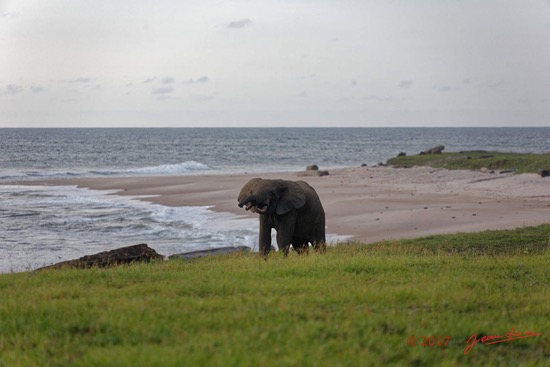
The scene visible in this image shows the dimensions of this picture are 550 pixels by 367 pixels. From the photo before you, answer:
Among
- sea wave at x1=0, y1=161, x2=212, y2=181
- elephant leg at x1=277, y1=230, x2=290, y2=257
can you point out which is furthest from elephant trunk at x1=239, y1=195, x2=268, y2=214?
sea wave at x1=0, y1=161, x2=212, y2=181

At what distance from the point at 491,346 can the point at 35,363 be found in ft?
14.4

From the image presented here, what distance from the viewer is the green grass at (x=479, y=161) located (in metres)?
47.2

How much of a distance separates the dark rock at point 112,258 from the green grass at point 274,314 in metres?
1.80

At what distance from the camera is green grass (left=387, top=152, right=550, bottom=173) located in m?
47.2

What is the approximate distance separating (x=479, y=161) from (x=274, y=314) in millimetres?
46829

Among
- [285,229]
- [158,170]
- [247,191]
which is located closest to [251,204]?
[247,191]

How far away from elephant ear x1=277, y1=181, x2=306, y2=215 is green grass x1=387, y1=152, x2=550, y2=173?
108 ft

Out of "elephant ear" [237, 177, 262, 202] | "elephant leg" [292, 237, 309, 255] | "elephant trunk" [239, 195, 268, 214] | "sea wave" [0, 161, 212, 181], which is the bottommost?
"sea wave" [0, 161, 212, 181]

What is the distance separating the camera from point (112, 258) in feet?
47.7

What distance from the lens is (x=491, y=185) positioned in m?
40.9

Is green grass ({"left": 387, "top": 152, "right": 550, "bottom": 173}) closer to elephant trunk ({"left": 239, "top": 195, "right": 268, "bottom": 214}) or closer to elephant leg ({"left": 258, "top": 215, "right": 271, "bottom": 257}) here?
elephant leg ({"left": 258, "top": 215, "right": 271, "bottom": 257})

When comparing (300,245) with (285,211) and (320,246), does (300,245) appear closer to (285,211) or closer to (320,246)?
(320,246)

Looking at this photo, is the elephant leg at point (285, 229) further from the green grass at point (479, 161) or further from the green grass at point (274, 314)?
the green grass at point (479, 161)

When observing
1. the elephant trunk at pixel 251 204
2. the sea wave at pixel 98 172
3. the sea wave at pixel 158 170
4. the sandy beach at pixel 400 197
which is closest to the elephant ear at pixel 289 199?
the elephant trunk at pixel 251 204
